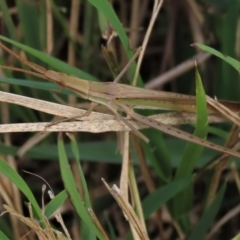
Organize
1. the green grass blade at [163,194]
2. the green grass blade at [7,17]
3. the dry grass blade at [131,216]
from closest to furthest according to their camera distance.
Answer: the dry grass blade at [131,216], the green grass blade at [163,194], the green grass blade at [7,17]

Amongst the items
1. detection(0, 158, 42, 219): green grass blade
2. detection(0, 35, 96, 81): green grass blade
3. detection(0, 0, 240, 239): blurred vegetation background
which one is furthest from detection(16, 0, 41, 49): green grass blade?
detection(0, 158, 42, 219): green grass blade

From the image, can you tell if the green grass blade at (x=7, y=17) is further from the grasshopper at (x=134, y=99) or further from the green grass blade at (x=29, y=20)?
the grasshopper at (x=134, y=99)

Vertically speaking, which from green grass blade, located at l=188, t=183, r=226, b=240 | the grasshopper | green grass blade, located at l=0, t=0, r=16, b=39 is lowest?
green grass blade, located at l=188, t=183, r=226, b=240

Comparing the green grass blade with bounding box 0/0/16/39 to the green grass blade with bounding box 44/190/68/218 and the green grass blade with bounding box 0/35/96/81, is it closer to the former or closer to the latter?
the green grass blade with bounding box 0/35/96/81

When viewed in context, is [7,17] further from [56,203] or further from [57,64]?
[56,203]

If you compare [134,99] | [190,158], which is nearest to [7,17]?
[134,99]

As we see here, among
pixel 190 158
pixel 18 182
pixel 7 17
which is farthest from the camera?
pixel 7 17

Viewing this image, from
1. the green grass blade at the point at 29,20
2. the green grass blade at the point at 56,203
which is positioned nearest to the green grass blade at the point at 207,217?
the green grass blade at the point at 56,203

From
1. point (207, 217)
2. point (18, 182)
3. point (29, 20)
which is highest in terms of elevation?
point (29, 20)

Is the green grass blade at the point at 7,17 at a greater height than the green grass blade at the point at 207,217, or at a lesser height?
greater
